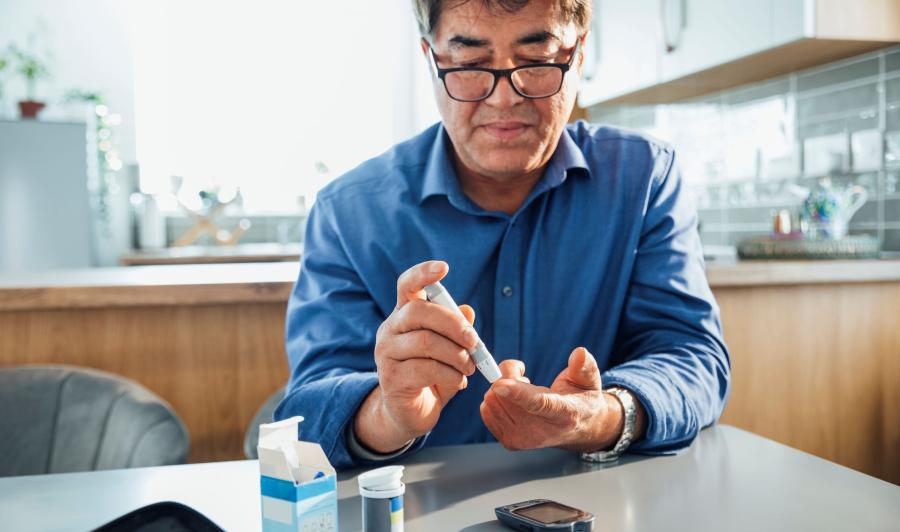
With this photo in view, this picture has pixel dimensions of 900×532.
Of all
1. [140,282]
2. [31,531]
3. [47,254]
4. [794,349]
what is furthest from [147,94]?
[31,531]

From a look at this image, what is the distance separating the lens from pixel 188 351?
168cm

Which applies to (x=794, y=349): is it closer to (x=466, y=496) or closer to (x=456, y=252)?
(x=456, y=252)

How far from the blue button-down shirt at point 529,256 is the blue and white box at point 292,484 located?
1.72ft

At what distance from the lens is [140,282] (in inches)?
64.2

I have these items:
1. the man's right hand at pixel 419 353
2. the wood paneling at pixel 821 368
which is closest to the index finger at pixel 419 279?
the man's right hand at pixel 419 353

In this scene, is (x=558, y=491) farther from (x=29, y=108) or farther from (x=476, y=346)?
(x=29, y=108)

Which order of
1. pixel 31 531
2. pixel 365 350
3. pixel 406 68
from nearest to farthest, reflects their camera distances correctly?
pixel 31 531 → pixel 365 350 → pixel 406 68

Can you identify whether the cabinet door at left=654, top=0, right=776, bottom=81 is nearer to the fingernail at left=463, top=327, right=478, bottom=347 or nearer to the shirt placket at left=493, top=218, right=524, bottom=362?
the shirt placket at left=493, top=218, right=524, bottom=362

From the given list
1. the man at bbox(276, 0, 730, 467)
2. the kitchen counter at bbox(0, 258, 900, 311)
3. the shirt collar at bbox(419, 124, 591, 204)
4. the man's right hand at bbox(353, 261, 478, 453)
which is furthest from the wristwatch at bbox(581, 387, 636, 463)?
the kitchen counter at bbox(0, 258, 900, 311)

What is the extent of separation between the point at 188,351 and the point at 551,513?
1159 mm

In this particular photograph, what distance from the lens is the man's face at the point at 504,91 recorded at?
3.47ft

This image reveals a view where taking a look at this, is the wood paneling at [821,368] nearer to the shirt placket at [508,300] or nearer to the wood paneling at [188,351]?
the shirt placket at [508,300]

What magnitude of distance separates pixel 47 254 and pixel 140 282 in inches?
119

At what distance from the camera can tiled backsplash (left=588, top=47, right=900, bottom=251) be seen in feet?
7.16
